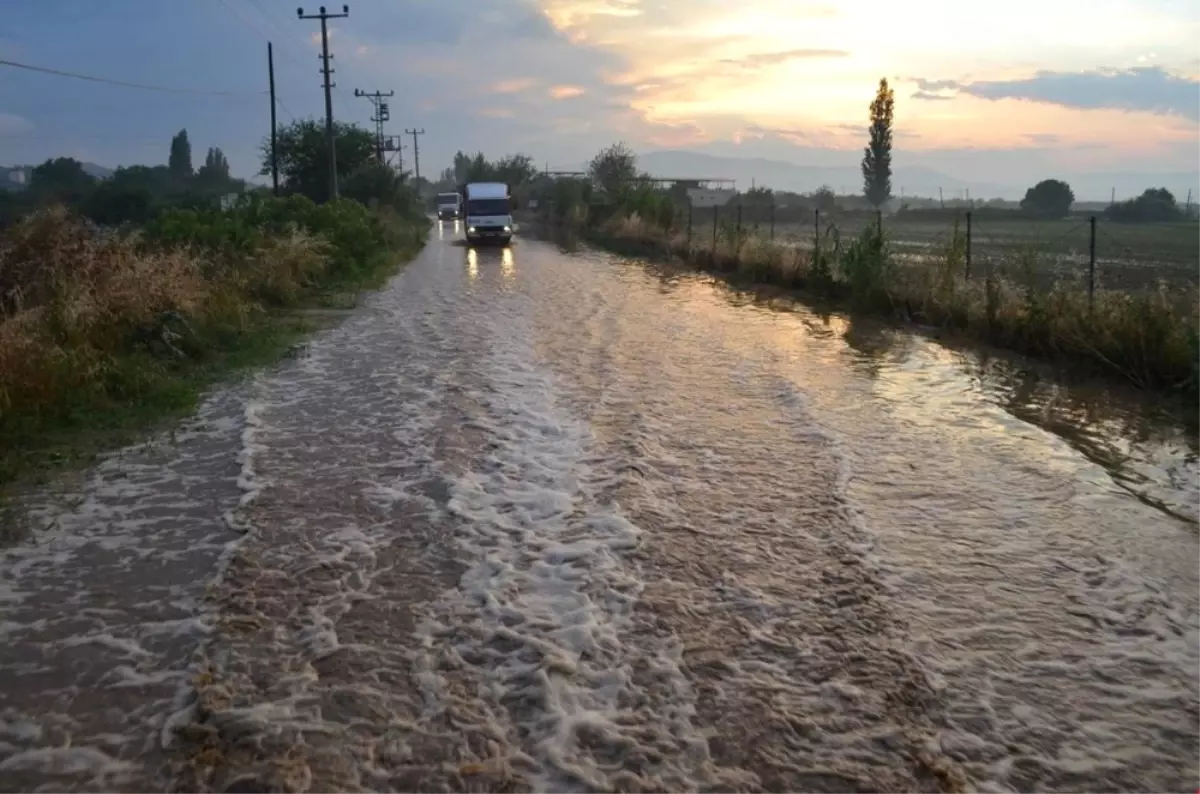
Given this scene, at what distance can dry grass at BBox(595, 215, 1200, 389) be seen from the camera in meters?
10.9

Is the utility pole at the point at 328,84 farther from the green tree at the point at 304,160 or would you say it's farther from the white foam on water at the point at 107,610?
the white foam on water at the point at 107,610

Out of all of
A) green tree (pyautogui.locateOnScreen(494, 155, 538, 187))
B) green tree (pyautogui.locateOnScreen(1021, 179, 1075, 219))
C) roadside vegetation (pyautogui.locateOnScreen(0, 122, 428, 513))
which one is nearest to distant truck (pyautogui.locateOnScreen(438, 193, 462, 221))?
green tree (pyautogui.locateOnScreen(494, 155, 538, 187))

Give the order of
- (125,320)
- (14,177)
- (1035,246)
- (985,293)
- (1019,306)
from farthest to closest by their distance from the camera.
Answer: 1. (14,177)
2. (1035,246)
3. (985,293)
4. (1019,306)
5. (125,320)

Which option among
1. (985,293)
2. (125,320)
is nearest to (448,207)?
(985,293)

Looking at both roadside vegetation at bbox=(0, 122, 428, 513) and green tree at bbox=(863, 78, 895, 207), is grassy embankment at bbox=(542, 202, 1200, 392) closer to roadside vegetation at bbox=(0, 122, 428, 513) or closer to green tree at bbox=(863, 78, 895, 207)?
roadside vegetation at bbox=(0, 122, 428, 513)

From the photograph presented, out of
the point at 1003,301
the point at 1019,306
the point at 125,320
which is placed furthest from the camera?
the point at 1003,301

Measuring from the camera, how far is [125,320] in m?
11.9

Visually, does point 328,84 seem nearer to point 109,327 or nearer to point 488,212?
point 488,212

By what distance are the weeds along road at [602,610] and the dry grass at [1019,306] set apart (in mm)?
2719

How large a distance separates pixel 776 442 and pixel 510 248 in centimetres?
3343

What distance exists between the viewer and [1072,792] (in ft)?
12.4

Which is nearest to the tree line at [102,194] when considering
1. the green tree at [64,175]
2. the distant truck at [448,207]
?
the green tree at [64,175]

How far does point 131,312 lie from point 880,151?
184 feet

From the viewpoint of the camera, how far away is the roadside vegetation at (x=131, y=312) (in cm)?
891
